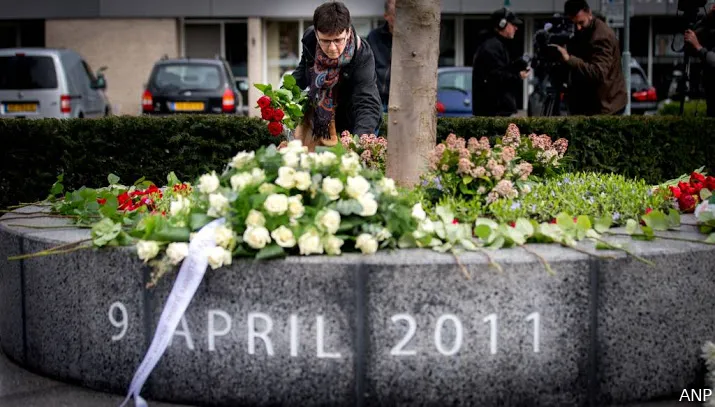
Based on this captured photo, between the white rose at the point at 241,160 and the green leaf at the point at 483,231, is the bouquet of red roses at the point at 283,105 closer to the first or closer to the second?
the white rose at the point at 241,160

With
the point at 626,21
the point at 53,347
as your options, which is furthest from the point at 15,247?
the point at 626,21

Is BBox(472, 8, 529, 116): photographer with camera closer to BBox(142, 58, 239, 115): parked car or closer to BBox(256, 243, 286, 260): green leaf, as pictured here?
BBox(256, 243, 286, 260): green leaf

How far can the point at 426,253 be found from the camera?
14.8 ft

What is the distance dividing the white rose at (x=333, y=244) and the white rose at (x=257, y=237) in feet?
0.74

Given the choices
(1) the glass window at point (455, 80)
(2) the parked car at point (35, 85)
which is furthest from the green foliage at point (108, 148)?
(1) the glass window at point (455, 80)

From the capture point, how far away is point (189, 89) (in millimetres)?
20594

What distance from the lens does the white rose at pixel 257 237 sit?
4363 millimetres

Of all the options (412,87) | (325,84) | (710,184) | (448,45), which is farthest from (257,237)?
(448,45)

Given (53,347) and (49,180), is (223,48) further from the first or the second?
(53,347)

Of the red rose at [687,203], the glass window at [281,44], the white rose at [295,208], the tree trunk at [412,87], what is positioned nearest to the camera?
the white rose at [295,208]

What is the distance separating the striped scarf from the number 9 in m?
2.55

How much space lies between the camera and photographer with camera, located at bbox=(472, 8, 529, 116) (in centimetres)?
1121

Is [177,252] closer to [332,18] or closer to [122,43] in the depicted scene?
[332,18]

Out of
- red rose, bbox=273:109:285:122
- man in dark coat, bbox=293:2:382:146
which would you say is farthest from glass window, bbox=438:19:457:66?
red rose, bbox=273:109:285:122
